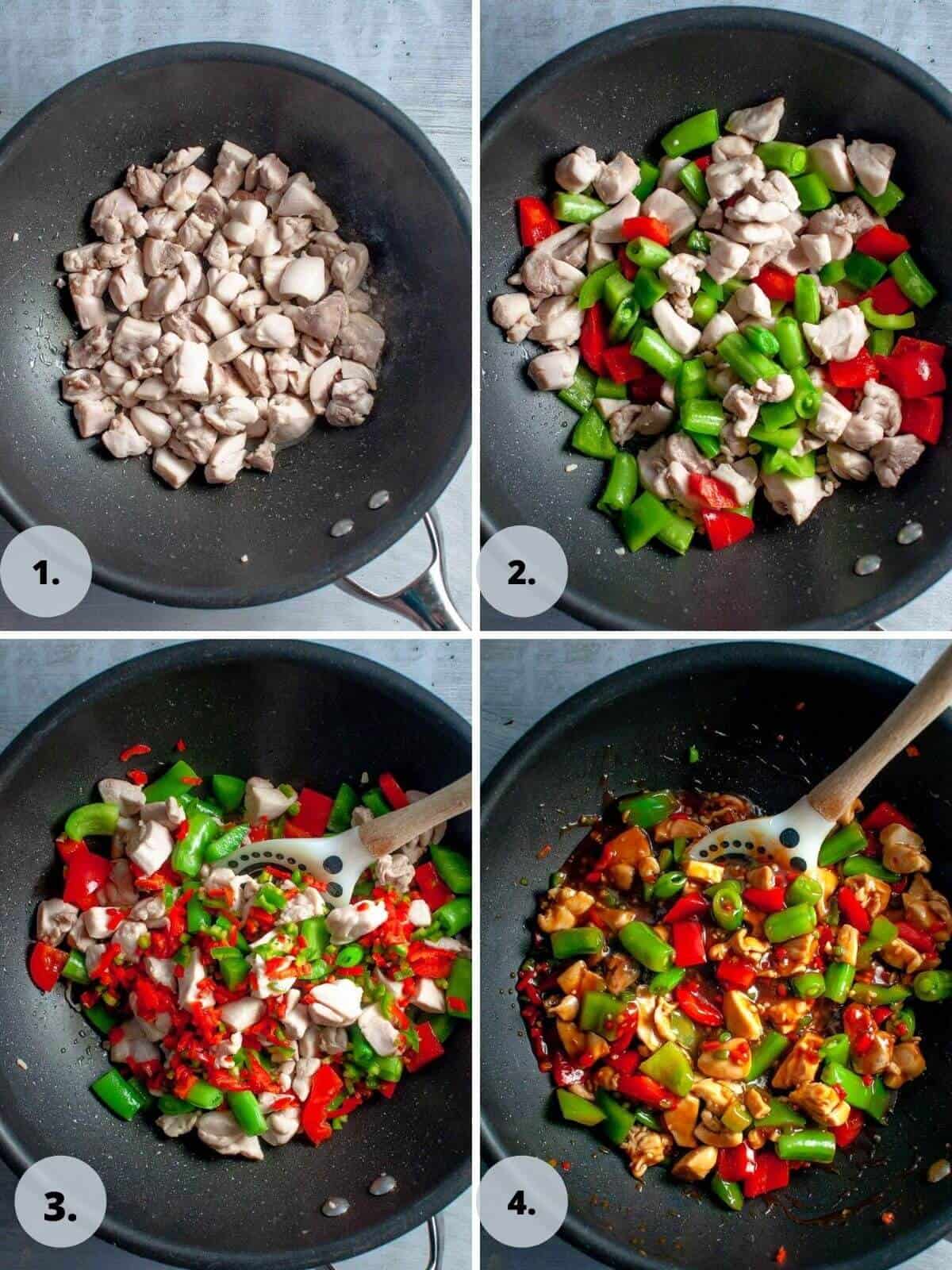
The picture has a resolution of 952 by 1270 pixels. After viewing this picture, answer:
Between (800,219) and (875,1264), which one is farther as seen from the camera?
(800,219)

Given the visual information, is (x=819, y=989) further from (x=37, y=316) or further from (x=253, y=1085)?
→ (x=37, y=316)

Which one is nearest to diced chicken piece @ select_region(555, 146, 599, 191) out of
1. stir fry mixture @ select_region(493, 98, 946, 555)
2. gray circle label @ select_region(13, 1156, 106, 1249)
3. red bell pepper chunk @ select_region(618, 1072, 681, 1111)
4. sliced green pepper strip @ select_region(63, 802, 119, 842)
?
stir fry mixture @ select_region(493, 98, 946, 555)

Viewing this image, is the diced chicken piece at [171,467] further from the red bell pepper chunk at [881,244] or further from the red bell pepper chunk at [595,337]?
the red bell pepper chunk at [881,244]

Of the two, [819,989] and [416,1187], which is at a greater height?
[819,989]

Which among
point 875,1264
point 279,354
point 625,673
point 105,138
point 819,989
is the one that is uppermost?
point 105,138

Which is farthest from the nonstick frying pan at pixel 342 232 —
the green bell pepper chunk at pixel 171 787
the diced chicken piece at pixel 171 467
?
the green bell pepper chunk at pixel 171 787

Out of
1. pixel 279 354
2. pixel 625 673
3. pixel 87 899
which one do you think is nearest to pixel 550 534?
pixel 625 673

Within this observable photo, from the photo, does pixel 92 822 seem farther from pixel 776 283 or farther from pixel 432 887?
pixel 776 283

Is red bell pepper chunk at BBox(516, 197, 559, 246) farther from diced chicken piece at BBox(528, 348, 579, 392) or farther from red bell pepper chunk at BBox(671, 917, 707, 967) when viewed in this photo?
red bell pepper chunk at BBox(671, 917, 707, 967)
